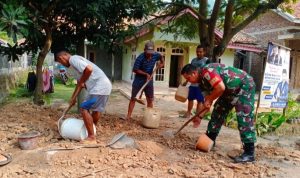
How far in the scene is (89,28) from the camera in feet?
24.1

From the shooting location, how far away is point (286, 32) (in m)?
16.6

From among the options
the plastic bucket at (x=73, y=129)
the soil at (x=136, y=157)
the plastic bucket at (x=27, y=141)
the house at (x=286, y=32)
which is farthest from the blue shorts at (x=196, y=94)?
the house at (x=286, y=32)

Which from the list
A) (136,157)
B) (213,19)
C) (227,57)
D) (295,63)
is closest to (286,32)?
(295,63)

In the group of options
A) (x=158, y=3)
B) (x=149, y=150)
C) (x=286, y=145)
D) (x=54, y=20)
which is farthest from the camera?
(x=158, y=3)

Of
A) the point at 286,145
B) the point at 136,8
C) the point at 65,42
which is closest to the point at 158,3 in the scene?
the point at 136,8

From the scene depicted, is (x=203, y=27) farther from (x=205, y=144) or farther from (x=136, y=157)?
(x=136, y=157)

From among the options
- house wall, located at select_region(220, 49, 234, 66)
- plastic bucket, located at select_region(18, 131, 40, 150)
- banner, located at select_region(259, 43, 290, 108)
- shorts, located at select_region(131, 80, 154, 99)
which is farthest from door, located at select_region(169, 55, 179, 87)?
plastic bucket, located at select_region(18, 131, 40, 150)

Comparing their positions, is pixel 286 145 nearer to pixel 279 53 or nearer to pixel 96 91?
pixel 279 53

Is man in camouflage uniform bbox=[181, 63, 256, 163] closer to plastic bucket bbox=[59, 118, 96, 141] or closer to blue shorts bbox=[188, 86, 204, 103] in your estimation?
plastic bucket bbox=[59, 118, 96, 141]

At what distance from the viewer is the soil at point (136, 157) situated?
393 centimetres

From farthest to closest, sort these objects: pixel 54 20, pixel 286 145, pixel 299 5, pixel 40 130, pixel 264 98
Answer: pixel 299 5
pixel 54 20
pixel 264 98
pixel 286 145
pixel 40 130

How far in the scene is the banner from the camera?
7.07 metres

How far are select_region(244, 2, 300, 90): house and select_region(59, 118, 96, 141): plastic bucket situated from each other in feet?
37.3

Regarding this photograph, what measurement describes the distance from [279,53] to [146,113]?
11.0 ft
